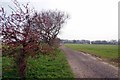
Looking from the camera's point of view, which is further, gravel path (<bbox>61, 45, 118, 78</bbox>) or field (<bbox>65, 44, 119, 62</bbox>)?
field (<bbox>65, 44, 119, 62</bbox>)

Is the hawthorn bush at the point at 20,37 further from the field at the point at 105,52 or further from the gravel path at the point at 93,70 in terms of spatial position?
the field at the point at 105,52

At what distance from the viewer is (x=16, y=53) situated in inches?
440

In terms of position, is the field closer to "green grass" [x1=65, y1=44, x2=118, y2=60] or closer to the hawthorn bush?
"green grass" [x1=65, y1=44, x2=118, y2=60]

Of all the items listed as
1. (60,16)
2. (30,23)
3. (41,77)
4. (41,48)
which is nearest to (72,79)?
(41,77)

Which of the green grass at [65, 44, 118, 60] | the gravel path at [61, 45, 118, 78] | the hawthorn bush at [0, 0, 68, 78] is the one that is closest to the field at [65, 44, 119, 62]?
the green grass at [65, 44, 118, 60]

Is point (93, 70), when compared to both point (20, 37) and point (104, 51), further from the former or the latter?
point (104, 51)

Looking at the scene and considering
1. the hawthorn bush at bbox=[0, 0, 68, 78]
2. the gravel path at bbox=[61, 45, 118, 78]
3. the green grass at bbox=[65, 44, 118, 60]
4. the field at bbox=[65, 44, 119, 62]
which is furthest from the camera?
the green grass at bbox=[65, 44, 118, 60]

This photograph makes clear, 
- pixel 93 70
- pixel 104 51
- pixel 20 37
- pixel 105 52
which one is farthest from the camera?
pixel 104 51

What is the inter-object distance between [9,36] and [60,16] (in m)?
57.3

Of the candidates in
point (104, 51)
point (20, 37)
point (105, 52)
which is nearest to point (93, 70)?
point (20, 37)

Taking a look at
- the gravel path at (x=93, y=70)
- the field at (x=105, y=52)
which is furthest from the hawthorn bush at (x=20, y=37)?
the field at (x=105, y=52)

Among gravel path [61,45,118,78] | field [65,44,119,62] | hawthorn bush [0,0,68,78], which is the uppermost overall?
hawthorn bush [0,0,68,78]

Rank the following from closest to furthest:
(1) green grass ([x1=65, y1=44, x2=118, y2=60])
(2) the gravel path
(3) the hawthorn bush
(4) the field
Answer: (3) the hawthorn bush → (2) the gravel path → (4) the field → (1) green grass ([x1=65, y1=44, x2=118, y2=60])

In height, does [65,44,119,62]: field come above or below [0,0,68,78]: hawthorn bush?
below
